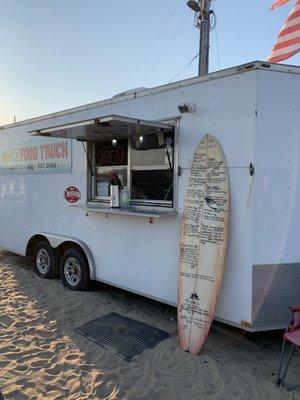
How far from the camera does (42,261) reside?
273 inches

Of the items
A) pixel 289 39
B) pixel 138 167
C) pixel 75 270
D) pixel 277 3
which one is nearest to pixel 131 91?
pixel 138 167

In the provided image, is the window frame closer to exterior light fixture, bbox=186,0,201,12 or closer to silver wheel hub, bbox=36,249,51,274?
silver wheel hub, bbox=36,249,51,274

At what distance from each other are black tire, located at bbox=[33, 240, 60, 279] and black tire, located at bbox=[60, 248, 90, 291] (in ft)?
1.02

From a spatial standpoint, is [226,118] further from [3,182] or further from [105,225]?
[3,182]

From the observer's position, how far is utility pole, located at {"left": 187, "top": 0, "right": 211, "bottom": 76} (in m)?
9.68

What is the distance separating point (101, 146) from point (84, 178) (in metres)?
0.55

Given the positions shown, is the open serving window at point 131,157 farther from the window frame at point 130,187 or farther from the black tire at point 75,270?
the black tire at point 75,270

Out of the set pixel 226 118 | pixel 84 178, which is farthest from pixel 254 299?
pixel 84 178

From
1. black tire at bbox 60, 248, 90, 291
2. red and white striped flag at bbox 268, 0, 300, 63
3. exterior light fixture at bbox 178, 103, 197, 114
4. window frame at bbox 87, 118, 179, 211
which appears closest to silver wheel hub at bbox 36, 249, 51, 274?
black tire at bbox 60, 248, 90, 291

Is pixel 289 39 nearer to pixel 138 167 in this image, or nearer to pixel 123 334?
pixel 138 167

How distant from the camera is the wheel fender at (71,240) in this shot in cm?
569

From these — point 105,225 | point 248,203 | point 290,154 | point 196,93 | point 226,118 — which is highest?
point 196,93

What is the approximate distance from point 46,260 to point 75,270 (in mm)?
950

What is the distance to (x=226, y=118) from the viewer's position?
4.02 m
